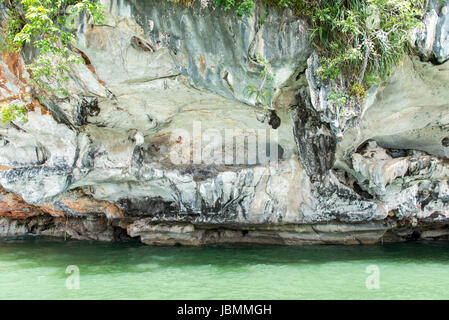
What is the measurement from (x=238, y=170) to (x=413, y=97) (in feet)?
14.5

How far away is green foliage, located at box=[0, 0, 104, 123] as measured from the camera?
535 cm

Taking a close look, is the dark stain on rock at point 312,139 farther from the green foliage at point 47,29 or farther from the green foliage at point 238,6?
the green foliage at point 47,29

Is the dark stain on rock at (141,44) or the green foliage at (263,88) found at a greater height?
the dark stain on rock at (141,44)

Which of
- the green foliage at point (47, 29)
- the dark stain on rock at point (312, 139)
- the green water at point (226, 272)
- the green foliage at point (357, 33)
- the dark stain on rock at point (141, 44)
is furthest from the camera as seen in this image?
the dark stain on rock at point (312, 139)

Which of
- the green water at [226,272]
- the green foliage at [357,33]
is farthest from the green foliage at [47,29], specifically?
the green water at [226,272]

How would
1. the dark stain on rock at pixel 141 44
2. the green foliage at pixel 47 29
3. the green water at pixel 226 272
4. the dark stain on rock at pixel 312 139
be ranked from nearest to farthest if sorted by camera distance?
the green foliage at pixel 47 29
the green water at pixel 226 272
the dark stain on rock at pixel 141 44
the dark stain on rock at pixel 312 139

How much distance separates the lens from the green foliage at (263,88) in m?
6.46

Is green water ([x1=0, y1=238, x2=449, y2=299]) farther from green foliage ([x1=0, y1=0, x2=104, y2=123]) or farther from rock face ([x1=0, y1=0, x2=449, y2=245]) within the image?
green foliage ([x1=0, y1=0, x2=104, y2=123])

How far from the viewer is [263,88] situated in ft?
22.7

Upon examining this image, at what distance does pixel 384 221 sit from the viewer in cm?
959

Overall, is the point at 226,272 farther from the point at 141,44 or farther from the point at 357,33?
the point at 357,33

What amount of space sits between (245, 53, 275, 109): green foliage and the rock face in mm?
120

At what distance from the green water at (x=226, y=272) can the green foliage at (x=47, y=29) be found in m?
3.82

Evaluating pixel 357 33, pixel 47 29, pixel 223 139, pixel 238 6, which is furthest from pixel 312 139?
pixel 47 29
